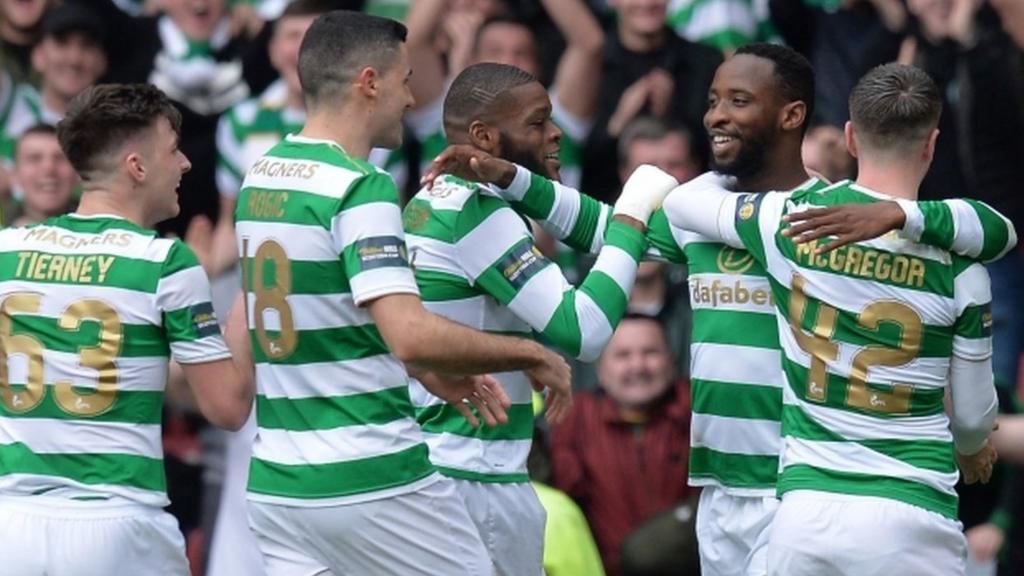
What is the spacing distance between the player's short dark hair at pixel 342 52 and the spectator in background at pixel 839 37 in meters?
4.31

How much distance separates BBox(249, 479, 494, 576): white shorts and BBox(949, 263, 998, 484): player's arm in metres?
1.60

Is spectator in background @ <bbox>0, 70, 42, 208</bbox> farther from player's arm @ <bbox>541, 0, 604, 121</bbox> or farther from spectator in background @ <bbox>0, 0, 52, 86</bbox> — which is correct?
player's arm @ <bbox>541, 0, 604, 121</bbox>

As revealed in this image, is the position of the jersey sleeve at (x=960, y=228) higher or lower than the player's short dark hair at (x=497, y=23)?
lower

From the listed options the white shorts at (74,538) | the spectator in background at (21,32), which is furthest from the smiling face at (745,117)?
the spectator in background at (21,32)

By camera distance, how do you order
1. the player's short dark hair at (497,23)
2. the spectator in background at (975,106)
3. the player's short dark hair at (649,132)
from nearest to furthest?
the spectator in background at (975,106) → the player's short dark hair at (649,132) → the player's short dark hair at (497,23)

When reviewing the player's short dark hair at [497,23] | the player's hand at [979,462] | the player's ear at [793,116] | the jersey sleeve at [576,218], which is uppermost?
the player's short dark hair at [497,23]

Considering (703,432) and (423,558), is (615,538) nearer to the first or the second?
(703,432)

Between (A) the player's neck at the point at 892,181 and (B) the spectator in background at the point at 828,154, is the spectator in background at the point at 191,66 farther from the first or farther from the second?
(A) the player's neck at the point at 892,181

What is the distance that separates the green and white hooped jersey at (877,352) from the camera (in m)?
6.80

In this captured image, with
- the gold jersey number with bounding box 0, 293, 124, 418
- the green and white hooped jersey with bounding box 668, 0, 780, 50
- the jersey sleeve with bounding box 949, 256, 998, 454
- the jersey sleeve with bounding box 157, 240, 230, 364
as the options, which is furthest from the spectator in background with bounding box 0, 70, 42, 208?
the jersey sleeve with bounding box 949, 256, 998, 454

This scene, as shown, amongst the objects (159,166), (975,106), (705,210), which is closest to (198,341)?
(159,166)

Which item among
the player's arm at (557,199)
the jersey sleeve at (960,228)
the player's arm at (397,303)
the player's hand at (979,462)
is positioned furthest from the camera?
the player's hand at (979,462)

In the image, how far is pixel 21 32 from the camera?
1249cm

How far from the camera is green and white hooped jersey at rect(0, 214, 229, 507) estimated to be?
23.5ft
